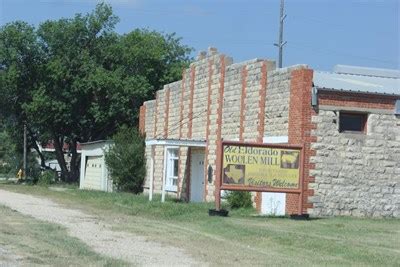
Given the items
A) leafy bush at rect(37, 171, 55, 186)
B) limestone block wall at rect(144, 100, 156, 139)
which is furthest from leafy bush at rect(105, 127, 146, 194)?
leafy bush at rect(37, 171, 55, 186)

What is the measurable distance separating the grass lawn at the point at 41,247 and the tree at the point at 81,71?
2865 cm

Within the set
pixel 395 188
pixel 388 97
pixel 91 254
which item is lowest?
pixel 91 254

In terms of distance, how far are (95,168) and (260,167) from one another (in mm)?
22300

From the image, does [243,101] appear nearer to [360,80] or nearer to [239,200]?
[239,200]

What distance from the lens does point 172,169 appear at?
1297 inches

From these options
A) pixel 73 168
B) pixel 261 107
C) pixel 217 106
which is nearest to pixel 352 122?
pixel 261 107

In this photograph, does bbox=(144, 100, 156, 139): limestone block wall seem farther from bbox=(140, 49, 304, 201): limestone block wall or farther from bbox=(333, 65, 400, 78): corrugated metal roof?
bbox=(333, 65, 400, 78): corrugated metal roof

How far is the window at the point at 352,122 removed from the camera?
23375mm

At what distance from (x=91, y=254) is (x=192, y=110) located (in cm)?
1929

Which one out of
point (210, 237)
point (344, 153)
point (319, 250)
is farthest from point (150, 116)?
point (319, 250)

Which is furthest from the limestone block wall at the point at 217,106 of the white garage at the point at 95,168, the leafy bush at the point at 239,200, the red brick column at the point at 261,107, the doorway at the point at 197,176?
the white garage at the point at 95,168

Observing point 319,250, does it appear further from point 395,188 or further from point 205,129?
point 205,129

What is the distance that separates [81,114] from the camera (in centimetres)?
4856

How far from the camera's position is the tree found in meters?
46.5
